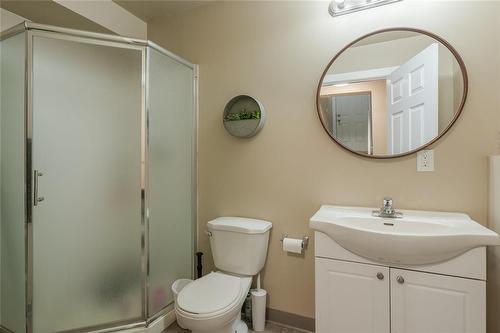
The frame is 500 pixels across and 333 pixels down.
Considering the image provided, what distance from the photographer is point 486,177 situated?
1396 mm

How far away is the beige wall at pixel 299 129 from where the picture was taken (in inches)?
55.6

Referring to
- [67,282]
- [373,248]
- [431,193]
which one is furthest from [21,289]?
[431,193]

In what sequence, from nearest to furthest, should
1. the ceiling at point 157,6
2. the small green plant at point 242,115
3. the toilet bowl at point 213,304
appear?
the toilet bowl at point 213,304 < the small green plant at point 242,115 < the ceiling at point 157,6

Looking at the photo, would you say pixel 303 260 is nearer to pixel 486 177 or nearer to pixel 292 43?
pixel 486 177

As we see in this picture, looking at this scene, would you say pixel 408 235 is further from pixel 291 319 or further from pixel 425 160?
pixel 291 319

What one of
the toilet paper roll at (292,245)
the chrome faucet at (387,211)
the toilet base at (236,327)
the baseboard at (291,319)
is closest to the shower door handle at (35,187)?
the toilet base at (236,327)

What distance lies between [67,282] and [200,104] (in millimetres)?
1493

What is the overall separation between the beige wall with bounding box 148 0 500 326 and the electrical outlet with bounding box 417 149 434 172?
0.03m

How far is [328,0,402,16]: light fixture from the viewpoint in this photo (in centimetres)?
156

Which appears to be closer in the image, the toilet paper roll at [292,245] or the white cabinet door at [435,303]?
the white cabinet door at [435,303]

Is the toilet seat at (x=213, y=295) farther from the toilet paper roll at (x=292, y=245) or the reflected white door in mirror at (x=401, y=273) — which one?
the reflected white door in mirror at (x=401, y=273)

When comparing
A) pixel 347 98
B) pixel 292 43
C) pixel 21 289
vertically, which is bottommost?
pixel 21 289

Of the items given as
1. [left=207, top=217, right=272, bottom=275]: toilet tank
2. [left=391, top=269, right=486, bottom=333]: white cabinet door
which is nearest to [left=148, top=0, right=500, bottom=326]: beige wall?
[left=207, top=217, right=272, bottom=275]: toilet tank

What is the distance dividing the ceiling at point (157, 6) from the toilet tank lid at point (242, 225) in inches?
68.7
